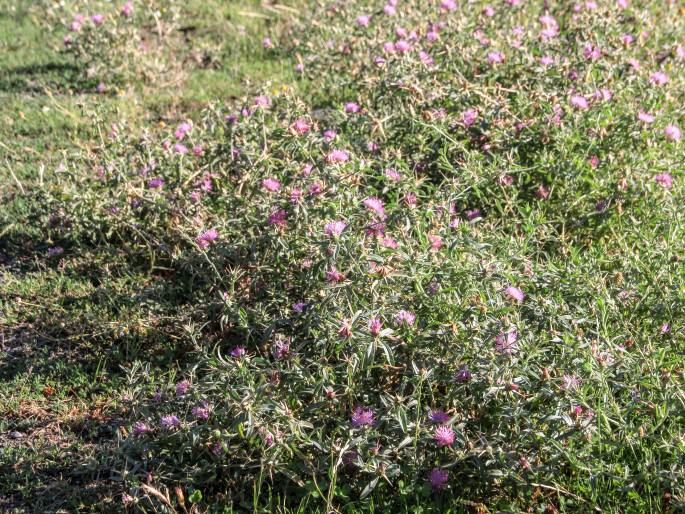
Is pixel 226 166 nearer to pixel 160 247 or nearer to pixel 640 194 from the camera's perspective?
pixel 160 247

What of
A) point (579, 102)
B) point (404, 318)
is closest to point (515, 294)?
point (404, 318)

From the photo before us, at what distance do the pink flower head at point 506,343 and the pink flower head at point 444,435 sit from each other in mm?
301

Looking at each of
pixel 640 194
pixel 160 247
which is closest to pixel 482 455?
pixel 640 194

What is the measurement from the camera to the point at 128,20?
623 centimetres

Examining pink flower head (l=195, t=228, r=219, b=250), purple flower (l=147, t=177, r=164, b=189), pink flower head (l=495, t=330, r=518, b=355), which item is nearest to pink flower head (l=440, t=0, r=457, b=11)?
purple flower (l=147, t=177, r=164, b=189)

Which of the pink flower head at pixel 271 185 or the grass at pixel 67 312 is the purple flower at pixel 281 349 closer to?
the grass at pixel 67 312

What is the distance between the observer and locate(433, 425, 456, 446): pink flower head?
2.52 m

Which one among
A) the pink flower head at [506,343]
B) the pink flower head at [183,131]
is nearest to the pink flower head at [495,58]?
the pink flower head at [183,131]

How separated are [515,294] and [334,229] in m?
0.66

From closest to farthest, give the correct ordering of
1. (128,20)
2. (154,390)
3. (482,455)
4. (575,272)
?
(482,455), (575,272), (154,390), (128,20)

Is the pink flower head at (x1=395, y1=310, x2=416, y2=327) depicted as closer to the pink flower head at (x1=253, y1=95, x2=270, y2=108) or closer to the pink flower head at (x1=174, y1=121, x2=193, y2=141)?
the pink flower head at (x1=253, y1=95, x2=270, y2=108)

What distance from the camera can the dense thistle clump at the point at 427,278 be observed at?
2578 mm

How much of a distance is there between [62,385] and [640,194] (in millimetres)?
2695

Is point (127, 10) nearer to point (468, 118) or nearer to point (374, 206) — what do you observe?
point (468, 118)
